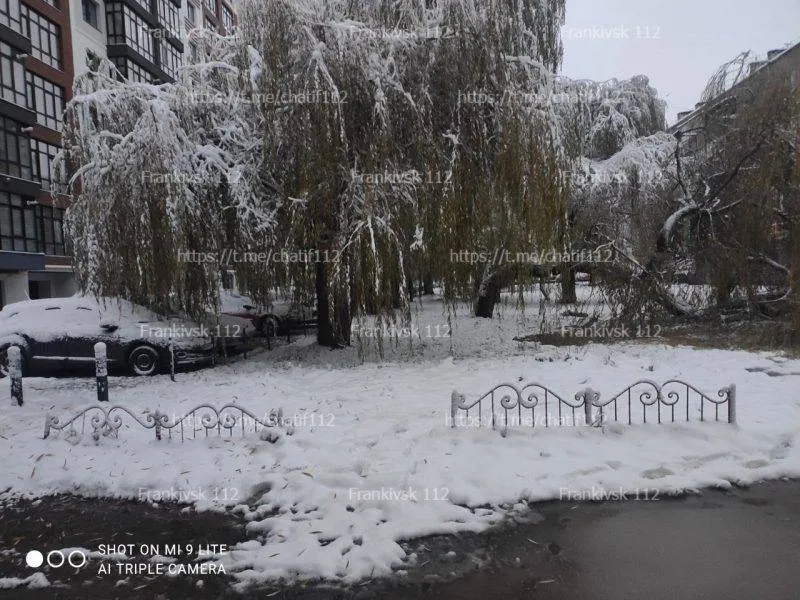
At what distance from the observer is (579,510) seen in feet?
13.7

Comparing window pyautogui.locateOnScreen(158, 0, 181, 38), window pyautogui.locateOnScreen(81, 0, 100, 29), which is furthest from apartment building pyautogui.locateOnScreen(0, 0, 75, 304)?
window pyautogui.locateOnScreen(158, 0, 181, 38)

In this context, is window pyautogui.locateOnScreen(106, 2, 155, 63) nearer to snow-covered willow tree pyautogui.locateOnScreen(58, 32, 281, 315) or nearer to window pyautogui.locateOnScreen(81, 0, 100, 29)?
window pyautogui.locateOnScreen(81, 0, 100, 29)

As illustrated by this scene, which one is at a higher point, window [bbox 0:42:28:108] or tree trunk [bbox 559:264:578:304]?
window [bbox 0:42:28:108]

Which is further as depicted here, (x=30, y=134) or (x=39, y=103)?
(x=39, y=103)

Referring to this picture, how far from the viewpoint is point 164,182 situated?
822cm

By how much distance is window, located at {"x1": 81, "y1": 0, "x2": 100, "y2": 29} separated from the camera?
30.3 meters

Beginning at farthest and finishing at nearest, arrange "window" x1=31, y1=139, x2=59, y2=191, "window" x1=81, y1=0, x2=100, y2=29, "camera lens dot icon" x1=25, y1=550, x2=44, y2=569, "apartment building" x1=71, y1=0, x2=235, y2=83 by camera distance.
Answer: "window" x1=81, y1=0, x2=100, y2=29 → "apartment building" x1=71, y1=0, x2=235, y2=83 → "window" x1=31, y1=139, x2=59, y2=191 → "camera lens dot icon" x1=25, y1=550, x2=44, y2=569

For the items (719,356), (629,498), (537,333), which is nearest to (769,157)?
(719,356)

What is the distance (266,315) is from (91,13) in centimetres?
2882

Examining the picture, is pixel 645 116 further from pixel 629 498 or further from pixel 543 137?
pixel 629 498

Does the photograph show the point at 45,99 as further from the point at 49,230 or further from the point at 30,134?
the point at 49,230

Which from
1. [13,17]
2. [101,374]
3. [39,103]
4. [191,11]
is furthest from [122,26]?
[101,374]

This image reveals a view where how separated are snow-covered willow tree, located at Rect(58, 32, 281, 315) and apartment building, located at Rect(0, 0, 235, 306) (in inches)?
635

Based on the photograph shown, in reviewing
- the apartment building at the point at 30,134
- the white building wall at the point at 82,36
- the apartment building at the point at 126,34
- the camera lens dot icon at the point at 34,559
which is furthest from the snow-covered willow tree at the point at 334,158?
the white building wall at the point at 82,36
